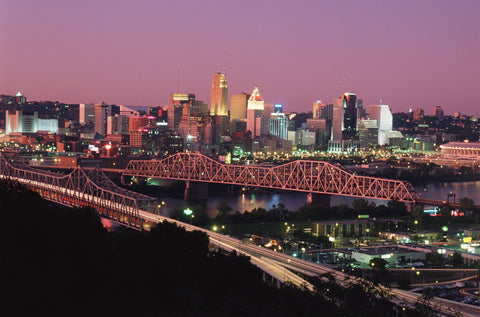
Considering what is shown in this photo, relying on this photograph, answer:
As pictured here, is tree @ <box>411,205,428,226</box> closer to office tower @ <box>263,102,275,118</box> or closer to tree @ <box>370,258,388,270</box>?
tree @ <box>370,258,388,270</box>

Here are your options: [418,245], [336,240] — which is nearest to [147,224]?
[336,240]

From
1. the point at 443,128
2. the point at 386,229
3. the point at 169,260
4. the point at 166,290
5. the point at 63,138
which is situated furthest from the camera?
the point at 443,128

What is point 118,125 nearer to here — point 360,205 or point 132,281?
point 360,205

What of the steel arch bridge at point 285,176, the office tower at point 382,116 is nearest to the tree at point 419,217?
the steel arch bridge at point 285,176

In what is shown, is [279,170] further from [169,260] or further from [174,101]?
[174,101]

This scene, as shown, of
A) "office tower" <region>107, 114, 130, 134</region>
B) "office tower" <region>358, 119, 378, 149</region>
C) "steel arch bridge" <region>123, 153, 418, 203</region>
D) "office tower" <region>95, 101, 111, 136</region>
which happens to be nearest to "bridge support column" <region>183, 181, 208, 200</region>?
"steel arch bridge" <region>123, 153, 418, 203</region>

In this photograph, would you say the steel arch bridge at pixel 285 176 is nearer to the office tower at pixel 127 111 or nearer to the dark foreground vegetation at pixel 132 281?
the dark foreground vegetation at pixel 132 281
